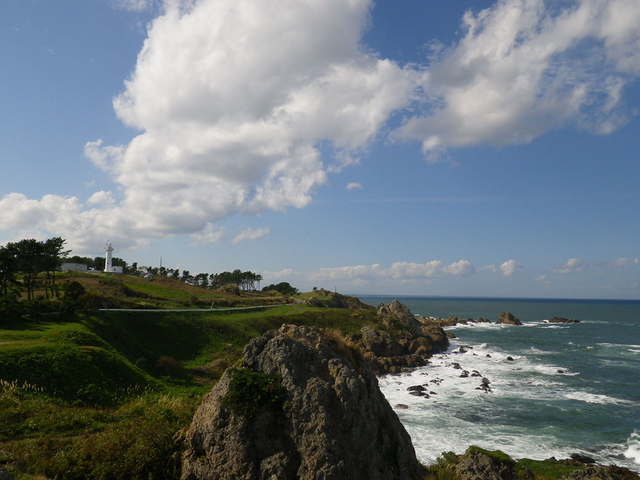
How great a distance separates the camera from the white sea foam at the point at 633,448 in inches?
1068

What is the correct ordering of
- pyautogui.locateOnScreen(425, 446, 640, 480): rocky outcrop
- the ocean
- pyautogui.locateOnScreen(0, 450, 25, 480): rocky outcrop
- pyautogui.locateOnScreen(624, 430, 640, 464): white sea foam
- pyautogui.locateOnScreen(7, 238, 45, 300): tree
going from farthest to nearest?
pyautogui.locateOnScreen(7, 238, 45, 300): tree
the ocean
pyautogui.locateOnScreen(624, 430, 640, 464): white sea foam
pyautogui.locateOnScreen(425, 446, 640, 480): rocky outcrop
pyautogui.locateOnScreen(0, 450, 25, 480): rocky outcrop

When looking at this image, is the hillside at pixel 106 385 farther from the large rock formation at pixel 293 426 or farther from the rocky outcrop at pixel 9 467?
the large rock formation at pixel 293 426

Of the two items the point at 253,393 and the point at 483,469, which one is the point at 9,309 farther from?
the point at 483,469

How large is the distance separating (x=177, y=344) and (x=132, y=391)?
20.5 m

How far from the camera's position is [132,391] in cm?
2484

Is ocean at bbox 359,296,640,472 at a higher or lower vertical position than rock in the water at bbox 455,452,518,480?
lower

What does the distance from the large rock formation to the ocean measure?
17.2 m

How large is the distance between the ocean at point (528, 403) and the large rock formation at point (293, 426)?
17.2 m

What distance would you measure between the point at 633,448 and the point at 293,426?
32608mm

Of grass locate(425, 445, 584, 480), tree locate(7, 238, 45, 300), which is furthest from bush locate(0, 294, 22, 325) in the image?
grass locate(425, 445, 584, 480)

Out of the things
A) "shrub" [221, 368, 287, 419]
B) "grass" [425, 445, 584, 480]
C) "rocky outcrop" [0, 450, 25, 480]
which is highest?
"shrub" [221, 368, 287, 419]

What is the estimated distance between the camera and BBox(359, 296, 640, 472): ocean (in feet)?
94.2

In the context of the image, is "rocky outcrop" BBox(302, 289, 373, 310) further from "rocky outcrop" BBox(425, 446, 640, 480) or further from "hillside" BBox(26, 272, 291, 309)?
"rocky outcrop" BBox(425, 446, 640, 480)

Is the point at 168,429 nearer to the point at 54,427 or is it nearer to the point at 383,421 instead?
the point at 54,427
